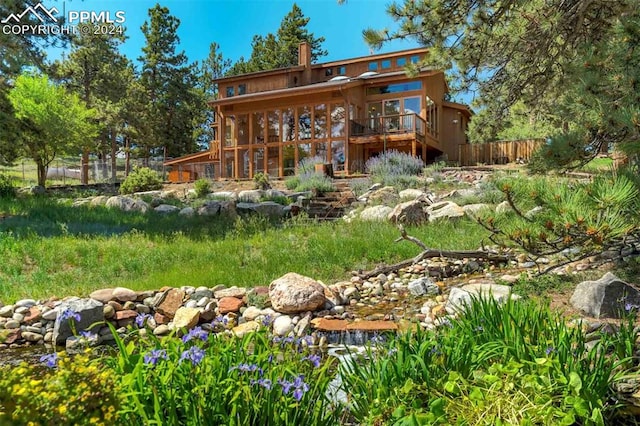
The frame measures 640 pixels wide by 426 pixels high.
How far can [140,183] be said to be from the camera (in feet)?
57.6

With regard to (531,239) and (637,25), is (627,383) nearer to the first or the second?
(531,239)

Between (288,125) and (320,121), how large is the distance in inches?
73.7

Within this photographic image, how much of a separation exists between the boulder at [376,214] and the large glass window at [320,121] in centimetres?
1059

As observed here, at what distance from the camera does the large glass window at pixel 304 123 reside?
21.1m

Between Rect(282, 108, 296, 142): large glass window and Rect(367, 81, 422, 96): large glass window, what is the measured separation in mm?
4109

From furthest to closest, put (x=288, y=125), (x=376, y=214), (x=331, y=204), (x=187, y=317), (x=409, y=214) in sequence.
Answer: (x=288, y=125) < (x=331, y=204) < (x=376, y=214) < (x=409, y=214) < (x=187, y=317)

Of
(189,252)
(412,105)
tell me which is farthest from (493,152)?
(189,252)

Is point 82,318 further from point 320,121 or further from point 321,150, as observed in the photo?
point 320,121

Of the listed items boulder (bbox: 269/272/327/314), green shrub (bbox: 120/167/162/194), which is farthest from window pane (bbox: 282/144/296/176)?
boulder (bbox: 269/272/327/314)

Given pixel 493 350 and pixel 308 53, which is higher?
pixel 308 53

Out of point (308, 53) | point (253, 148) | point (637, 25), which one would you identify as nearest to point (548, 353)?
point (637, 25)

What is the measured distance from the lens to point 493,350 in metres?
2.23

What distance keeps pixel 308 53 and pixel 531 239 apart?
2368cm

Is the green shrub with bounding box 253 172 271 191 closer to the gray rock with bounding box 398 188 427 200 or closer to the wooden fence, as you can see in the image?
the gray rock with bounding box 398 188 427 200
